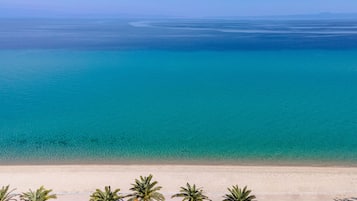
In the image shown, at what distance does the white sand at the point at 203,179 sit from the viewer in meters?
23.7

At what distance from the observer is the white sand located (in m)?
23.7

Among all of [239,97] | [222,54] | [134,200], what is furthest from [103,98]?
[222,54]

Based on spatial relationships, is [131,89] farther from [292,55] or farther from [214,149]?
[292,55]

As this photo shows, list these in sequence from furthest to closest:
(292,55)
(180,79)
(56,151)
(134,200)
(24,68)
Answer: (292,55)
(24,68)
(180,79)
(56,151)
(134,200)

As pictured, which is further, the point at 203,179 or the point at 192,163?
the point at 192,163

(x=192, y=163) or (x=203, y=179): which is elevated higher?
(x=192, y=163)

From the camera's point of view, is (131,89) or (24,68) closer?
(131,89)

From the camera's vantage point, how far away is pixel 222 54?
3396 inches

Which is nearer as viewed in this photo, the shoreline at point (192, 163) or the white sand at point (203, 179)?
the white sand at point (203, 179)

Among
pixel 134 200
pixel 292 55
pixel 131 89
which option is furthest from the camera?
pixel 292 55

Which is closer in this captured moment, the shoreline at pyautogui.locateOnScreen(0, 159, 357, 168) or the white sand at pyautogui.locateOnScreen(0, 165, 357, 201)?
the white sand at pyautogui.locateOnScreen(0, 165, 357, 201)

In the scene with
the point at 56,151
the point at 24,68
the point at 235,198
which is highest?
the point at 24,68

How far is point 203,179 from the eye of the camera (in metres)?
25.8

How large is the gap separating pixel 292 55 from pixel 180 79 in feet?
123
